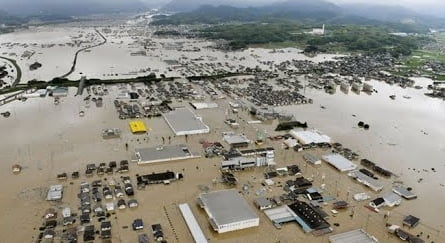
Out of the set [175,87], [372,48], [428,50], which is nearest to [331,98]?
[175,87]

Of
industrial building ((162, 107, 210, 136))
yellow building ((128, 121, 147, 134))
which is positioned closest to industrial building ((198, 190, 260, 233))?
industrial building ((162, 107, 210, 136))

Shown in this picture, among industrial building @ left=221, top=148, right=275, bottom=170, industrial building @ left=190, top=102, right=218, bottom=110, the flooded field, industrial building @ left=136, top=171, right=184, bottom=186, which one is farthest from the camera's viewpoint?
industrial building @ left=190, top=102, right=218, bottom=110

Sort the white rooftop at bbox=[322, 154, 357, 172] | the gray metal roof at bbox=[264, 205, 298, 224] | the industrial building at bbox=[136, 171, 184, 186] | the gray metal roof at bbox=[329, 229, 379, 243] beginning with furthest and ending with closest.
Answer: the white rooftop at bbox=[322, 154, 357, 172] → the industrial building at bbox=[136, 171, 184, 186] → the gray metal roof at bbox=[264, 205, 298, 224] → the gray metal roof at bbox=[329, 229, 379, 243]

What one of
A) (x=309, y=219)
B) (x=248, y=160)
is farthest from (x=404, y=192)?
(x=248, y=160)

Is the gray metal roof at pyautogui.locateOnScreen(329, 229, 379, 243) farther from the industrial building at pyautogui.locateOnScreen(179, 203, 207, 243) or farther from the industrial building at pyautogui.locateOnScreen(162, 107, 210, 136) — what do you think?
the industrial building at pyautogui.locateOnScreen(162, 107, 210, 136)

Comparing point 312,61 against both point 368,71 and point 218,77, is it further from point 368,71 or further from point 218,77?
point 218,77

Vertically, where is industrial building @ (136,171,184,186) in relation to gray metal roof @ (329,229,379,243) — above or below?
above
